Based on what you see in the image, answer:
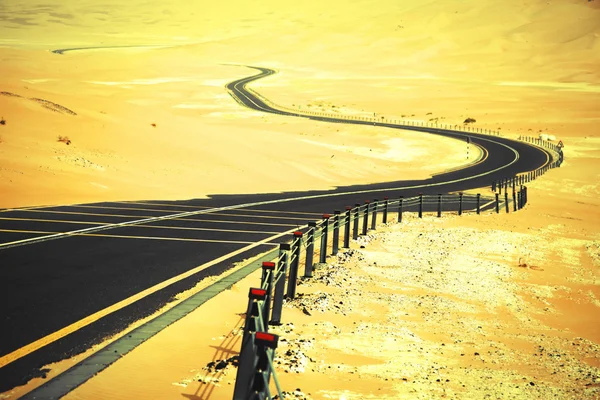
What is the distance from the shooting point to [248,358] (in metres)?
6.77

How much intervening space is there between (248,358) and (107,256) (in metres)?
8.65

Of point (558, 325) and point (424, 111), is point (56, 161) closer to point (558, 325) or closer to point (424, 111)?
point (558, 325)

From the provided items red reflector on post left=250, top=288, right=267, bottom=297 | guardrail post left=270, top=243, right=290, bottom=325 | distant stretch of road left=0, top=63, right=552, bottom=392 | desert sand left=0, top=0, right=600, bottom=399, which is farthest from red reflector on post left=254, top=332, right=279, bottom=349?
guardrail post left=270, top=243, right=290, bottom=325

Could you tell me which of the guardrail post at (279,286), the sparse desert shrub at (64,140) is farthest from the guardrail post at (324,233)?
the sparse desert shrub at (64,140)

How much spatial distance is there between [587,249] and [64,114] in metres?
25.7

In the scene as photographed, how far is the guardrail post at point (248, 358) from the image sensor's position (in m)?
6.71

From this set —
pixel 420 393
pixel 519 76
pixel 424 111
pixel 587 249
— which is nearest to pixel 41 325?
pixel 420 393

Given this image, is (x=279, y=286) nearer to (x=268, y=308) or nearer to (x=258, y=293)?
(x=268, y=308)

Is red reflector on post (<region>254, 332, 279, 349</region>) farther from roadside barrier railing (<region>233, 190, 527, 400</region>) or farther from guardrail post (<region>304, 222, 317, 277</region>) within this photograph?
guardrail post (<region>304, 222, 317, 277</region>)

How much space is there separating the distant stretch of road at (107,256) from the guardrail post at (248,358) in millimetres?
2547

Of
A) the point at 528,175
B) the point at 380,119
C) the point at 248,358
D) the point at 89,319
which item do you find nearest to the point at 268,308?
the point at 89,319

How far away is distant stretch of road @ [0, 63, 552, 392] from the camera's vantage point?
950cm

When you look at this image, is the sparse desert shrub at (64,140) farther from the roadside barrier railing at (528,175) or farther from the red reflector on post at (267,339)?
the red reflector on post at (267,339)

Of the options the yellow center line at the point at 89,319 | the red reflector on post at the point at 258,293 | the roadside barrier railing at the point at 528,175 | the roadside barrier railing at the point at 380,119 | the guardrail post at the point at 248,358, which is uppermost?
the roadside barrier railing at the point at 380,119
